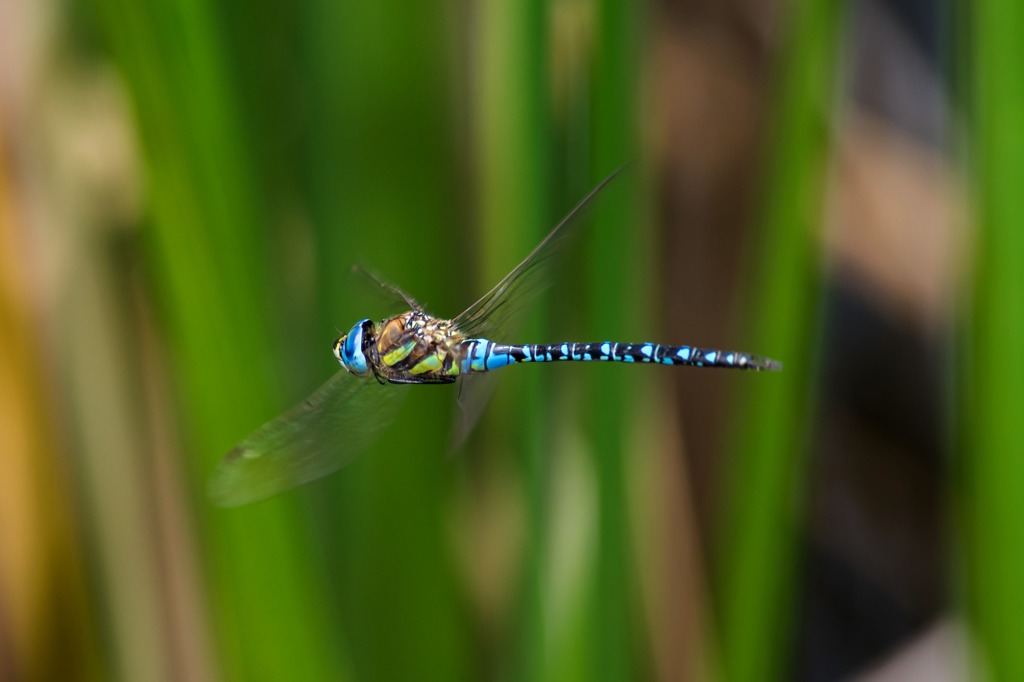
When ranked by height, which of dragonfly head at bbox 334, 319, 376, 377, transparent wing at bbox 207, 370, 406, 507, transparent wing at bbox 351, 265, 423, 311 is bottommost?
transparent wing at bbox 207, 370, 406, 507

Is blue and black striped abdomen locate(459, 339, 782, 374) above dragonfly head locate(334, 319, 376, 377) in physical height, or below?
below

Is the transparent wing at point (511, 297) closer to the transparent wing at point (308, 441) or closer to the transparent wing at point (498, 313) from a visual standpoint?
the transparent wing at point (498, 313)

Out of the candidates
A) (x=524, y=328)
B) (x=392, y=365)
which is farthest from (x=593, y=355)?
(x=392, y=365)

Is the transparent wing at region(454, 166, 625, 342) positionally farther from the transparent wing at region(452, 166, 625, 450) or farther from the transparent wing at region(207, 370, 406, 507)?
the transparent wing at region(207, 370, 406, 507)

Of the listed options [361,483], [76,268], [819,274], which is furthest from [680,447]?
[76,268]

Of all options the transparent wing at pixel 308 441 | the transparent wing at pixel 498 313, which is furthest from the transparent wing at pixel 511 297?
the transparent wing at pixel 308 441

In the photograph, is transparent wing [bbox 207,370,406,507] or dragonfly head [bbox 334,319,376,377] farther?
dragonfly head [bbox 334,319,376,377]

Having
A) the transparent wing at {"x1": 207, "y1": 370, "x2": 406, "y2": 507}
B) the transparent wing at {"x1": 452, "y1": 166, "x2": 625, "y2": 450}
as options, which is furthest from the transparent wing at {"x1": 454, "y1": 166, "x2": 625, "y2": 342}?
the transparent wing at {"x1": 207, "y1": 370, "x2": 406, "y2": 507}
